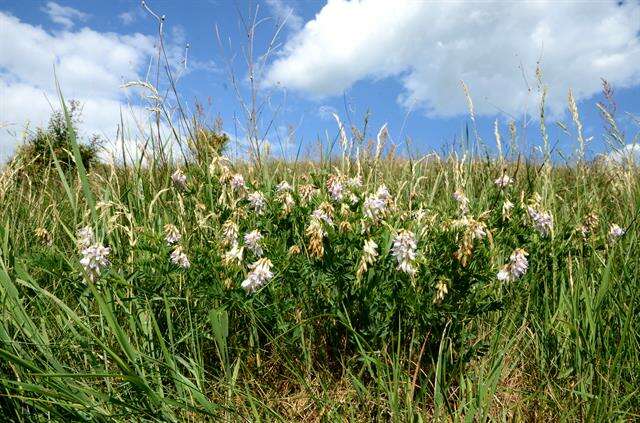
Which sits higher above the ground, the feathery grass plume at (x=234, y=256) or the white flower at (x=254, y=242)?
the white flower at (x=254, y=242)

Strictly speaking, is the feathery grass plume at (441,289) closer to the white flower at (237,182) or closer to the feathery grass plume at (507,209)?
the feathery grass plume at (507,209)

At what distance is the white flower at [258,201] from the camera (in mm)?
2480

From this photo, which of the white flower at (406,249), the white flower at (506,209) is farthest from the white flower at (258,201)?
the white flower at (506,209)

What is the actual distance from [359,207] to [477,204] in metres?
1.50

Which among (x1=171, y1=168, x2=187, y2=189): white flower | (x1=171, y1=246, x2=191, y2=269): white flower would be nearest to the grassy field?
(x1=171, y1=246, x2=191, y2=269): white flower

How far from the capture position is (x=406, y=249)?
1.86 metres

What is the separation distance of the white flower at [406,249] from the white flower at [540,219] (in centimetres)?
76

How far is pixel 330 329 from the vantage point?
221cm

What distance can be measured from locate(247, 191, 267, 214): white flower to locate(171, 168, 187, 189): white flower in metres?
0.51

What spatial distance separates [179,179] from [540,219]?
1.85 m

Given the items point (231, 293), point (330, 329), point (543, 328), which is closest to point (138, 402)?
point (231, 293)

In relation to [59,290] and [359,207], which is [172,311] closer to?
[59,290]

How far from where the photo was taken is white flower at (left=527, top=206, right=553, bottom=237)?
2.28 meters

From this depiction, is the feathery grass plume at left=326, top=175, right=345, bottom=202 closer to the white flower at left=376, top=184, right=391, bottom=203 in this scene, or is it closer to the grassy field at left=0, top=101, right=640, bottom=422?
the grassy field at left=0, top=101, right=640, bottom=422
